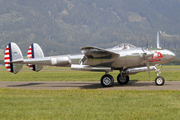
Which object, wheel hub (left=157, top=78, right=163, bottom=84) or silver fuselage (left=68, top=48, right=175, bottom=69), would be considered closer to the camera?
silver fuselage (left=68, top=48, right=175, bottom=69)

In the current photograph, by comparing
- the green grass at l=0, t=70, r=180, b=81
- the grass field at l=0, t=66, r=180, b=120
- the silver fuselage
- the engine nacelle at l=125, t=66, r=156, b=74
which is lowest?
the grass field at l=0, t=66, r=180, b=120

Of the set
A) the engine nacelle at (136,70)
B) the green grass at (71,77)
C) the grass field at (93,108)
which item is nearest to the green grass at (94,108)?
the grass field at (93,108)

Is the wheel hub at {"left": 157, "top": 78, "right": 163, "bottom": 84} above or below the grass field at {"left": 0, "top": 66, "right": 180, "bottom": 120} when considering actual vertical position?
above

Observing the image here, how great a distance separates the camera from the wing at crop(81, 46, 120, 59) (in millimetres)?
17500

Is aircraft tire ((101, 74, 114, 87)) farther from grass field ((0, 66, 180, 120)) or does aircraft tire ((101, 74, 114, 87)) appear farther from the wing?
grass field ((0, 66, 180, 120))

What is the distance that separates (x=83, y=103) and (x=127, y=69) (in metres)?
9.15

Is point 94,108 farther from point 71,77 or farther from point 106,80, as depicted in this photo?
point 71,77

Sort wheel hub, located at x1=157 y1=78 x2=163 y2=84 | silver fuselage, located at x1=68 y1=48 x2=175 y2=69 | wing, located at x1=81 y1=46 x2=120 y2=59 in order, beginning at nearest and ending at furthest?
wing, located at x1=81 y1=46 x2=120 y2=59 → silver fuselage, located at x1=68 y1=48 x2=175 y2=69 → wheel hub, located at x1=157 y1=78 x2=163 y2=84

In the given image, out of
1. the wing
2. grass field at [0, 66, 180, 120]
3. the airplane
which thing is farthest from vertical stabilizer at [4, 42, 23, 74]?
grass field at [0, 66, 180, 120]

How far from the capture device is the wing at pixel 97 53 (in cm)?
1750

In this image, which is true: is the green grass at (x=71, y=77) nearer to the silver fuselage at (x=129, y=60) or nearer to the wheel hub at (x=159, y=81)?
the wheel hub at (x=159, y=81)

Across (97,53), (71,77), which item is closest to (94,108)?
(97,53)

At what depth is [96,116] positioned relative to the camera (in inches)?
378

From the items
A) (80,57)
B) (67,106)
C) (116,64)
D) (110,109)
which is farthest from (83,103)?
(80,57)
